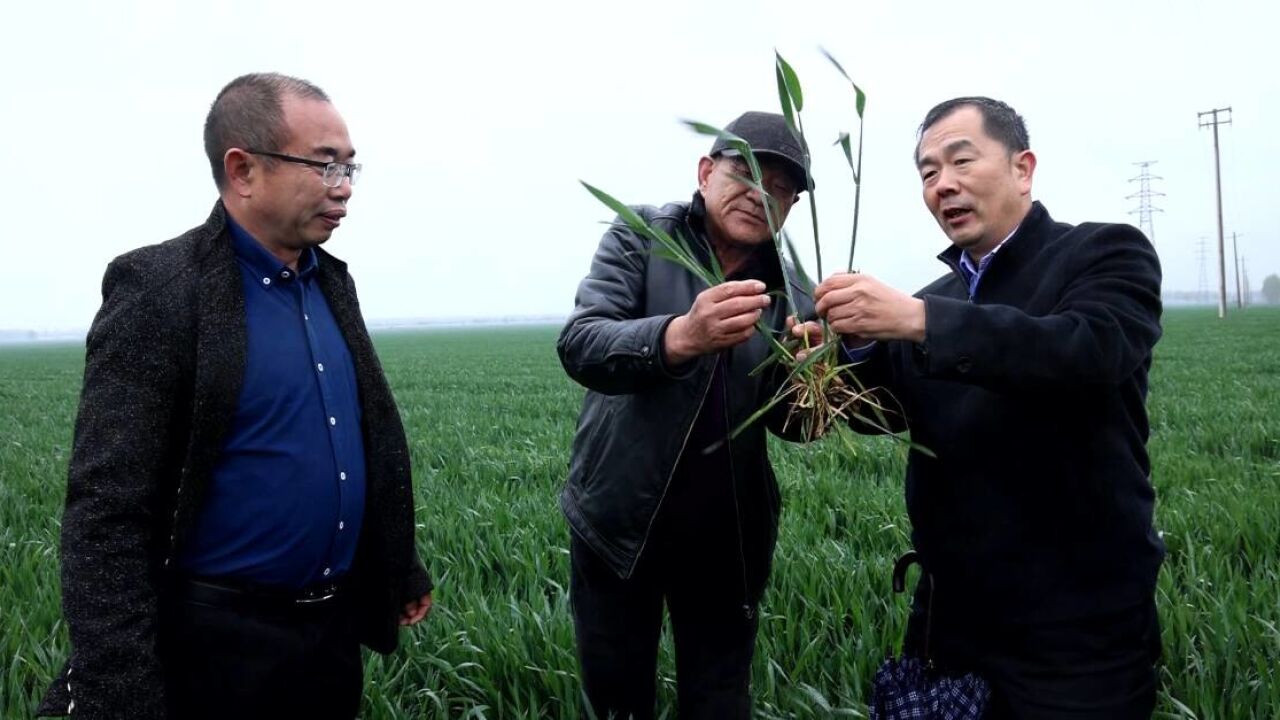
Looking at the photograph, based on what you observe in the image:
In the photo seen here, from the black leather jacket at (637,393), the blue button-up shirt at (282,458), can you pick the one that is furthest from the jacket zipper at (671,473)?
the blue button-up shirt at (282,458)

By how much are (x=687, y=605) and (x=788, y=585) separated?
1128 mm

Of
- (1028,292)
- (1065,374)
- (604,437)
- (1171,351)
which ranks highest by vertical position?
(1028,292)

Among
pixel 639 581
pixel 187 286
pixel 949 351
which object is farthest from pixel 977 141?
pixel 187 286

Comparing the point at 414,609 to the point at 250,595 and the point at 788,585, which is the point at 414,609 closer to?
the point at 250,595

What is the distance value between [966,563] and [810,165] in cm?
77

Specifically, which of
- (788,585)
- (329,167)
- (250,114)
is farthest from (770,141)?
(788,585)

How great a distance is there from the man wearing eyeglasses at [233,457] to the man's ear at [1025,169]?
47.0 inches

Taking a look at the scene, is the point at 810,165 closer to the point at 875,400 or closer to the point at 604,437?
the point at 875,400

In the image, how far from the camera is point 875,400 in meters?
1.67

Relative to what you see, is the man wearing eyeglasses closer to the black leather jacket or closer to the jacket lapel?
the jacket lapel

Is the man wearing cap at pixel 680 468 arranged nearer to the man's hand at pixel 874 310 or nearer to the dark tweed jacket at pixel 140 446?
the man's hand at pixel 874 310

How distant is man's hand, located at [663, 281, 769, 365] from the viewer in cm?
149

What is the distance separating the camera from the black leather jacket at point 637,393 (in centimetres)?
178

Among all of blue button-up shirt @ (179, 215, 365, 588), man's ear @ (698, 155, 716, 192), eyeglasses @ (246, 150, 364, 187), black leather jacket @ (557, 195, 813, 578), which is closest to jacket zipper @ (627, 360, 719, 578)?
black leather jacket @ (557, 195, 813, 578)
